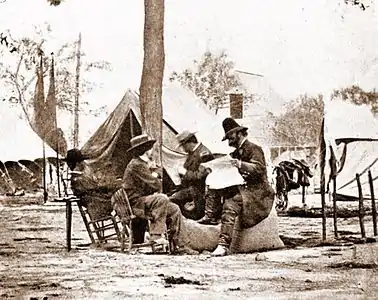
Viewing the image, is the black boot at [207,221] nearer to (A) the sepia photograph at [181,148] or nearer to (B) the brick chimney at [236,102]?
(A) the sepia photograph at [181,148]

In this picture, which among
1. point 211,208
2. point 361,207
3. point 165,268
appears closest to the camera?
point 165,268

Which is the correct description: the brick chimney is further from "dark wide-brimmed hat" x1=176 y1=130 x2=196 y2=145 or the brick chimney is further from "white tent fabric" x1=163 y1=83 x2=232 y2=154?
"dark wide-brimmed hat" x1=176 y1=130 x2=196 y2=145

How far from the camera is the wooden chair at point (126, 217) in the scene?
4.07 metres

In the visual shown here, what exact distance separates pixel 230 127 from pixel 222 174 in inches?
10.5

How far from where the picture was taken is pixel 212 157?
13.6 feet

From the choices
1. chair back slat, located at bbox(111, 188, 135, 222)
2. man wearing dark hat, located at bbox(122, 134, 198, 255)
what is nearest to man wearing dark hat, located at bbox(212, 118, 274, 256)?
man wearing dark hat, located at bbox(122, 134, 198, 255)

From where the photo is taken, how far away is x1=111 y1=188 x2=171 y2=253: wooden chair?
4.07 meters

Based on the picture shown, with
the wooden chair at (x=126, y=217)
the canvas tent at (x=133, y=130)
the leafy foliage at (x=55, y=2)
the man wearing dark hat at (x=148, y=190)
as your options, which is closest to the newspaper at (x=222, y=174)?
the canvas tent at (x=133, y=130)

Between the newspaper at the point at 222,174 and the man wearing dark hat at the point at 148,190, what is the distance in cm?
25

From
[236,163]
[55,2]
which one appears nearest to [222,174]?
[236,163]

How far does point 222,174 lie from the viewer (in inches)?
164

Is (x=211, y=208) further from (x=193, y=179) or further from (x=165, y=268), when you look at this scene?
(x=165, y=268)

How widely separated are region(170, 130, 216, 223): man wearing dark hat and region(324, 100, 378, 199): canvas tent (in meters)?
0.72

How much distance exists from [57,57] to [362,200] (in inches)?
75.6
